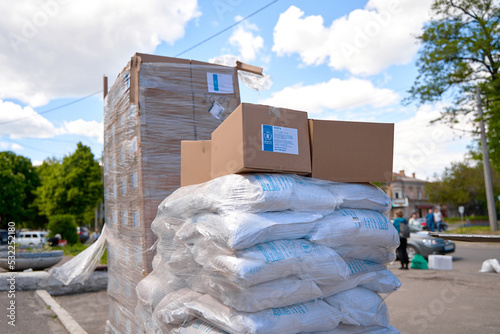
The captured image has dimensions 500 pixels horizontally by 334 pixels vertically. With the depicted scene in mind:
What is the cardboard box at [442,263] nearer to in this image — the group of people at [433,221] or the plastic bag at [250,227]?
the plastic bag at [250,227]

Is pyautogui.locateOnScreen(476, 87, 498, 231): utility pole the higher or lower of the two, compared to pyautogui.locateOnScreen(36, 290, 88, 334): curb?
higher

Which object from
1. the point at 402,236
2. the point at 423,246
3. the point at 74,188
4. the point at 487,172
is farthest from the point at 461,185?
the point at 74,188

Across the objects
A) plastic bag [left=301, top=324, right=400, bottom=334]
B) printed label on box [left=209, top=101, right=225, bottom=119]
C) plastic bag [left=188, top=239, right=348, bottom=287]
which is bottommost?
plastic bag [left=301, top=324, right=400, bottom=334]

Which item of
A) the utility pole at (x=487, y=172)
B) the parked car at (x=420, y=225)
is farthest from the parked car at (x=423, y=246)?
the utility pole at (x=487, y=172)

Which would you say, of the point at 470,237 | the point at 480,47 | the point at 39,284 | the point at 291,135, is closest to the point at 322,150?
the point at 291,135

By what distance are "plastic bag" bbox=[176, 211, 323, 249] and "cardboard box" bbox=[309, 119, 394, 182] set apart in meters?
0.37

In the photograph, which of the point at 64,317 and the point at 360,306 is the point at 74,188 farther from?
the point at 360,306

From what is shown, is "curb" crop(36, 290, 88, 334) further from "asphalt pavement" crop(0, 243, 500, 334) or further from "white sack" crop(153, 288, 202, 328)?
"white sack" crop(153, 288, 202, 328)

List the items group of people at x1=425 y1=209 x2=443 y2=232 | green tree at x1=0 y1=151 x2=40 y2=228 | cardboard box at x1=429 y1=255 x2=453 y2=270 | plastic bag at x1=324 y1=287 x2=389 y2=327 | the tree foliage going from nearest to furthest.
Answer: plastic bag at x1=324 y1=287 x2=389 y2=327, cardboard box at x1=429 y1=255 x2=453 y2=270, group of people at x1=425 y1=209 x2=443 y2=232, green tree at x1=0 y1=151 x2=40 y2=228, the tree foliage

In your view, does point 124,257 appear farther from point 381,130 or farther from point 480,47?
point 480,47

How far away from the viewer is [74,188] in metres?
32.3

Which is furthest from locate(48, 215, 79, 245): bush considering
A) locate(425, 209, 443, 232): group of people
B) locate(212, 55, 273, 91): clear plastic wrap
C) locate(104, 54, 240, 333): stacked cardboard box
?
locate(212, 55, 273, 91): clear plastic wrap

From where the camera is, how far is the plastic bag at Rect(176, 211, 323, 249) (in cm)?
196

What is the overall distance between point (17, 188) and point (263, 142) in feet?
130
